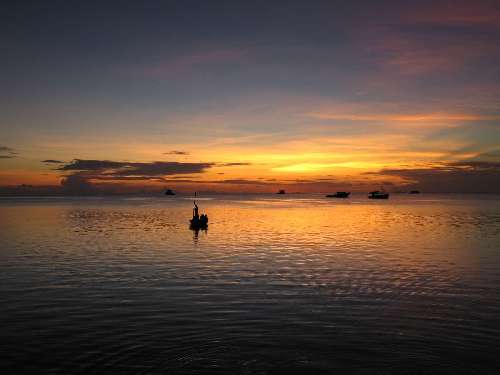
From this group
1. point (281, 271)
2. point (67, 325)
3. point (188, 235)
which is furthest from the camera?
point (188, 235)

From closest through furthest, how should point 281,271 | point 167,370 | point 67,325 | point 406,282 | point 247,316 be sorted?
point 167,370 → point 67,325 → point 247,316 → point 406,282 → point 281,271

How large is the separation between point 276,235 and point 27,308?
4129cm

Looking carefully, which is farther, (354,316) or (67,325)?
(354,316)

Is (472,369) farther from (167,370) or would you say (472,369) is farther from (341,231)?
(341,231)

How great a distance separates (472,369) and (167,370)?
407 inches

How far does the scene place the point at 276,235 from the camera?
6112cm

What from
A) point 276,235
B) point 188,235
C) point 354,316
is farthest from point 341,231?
point 354,316

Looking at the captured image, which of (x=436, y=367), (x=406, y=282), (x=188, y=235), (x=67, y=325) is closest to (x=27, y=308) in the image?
(x=67, y=325)

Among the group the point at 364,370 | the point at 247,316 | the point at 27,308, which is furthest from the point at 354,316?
the point at 27,308

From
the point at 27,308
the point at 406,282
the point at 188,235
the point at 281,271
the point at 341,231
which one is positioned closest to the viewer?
the point at 27,308

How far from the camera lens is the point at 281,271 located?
110ft

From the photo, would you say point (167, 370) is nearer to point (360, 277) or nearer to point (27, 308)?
point (27, 308)

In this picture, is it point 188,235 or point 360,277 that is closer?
point 360,277

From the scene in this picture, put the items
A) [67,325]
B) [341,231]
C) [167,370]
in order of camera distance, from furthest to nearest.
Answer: [341,231], [67,325], [167,370]
